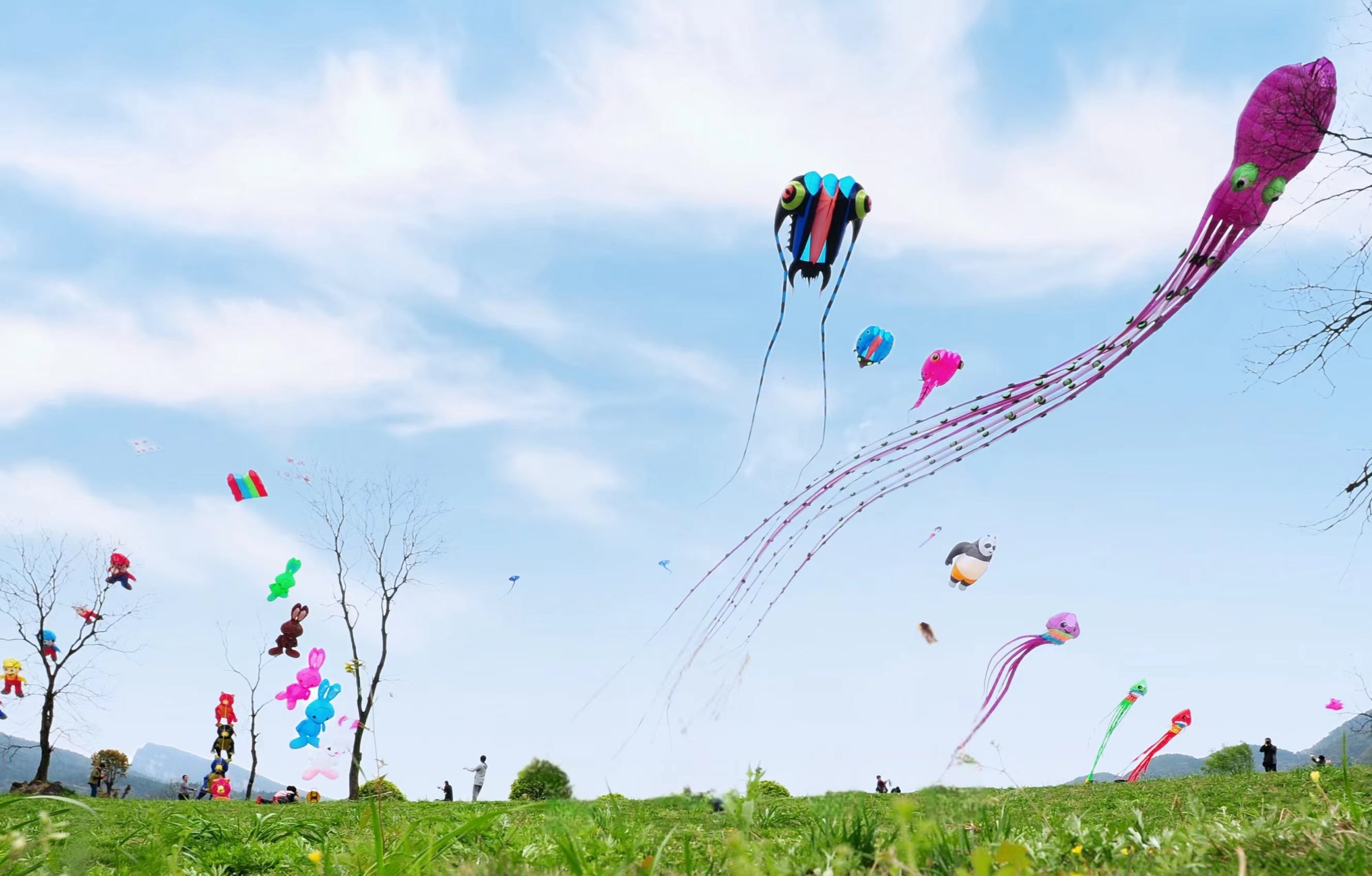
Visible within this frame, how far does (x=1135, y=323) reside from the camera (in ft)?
24.5

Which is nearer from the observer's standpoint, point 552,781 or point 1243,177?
point 552,781

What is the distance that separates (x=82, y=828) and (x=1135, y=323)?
7.61 metres

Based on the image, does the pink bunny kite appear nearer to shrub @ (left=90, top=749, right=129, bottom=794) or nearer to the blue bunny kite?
the blue bunny kite

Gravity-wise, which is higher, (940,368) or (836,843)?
(940,368)

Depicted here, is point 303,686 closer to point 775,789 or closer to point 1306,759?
point 775,789

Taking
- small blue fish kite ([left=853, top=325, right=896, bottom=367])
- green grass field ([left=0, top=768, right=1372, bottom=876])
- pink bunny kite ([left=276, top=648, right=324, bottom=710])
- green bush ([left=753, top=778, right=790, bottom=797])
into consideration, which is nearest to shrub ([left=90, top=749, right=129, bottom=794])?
pink bunny kite ([left=276, top=648, right=324, bottom=710])

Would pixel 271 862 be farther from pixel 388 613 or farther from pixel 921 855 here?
pixel 388 613

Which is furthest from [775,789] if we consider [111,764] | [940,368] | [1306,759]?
[1306,759]

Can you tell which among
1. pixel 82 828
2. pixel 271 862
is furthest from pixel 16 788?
pixel 82 828

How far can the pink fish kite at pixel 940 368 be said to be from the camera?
12469 mm

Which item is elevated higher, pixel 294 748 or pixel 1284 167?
pixel 1284 167

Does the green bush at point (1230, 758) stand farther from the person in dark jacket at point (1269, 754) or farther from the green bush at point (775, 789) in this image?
the green bush at point (775, 789)

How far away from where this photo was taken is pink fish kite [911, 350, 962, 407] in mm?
12469

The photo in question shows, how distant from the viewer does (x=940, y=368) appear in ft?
41.1
